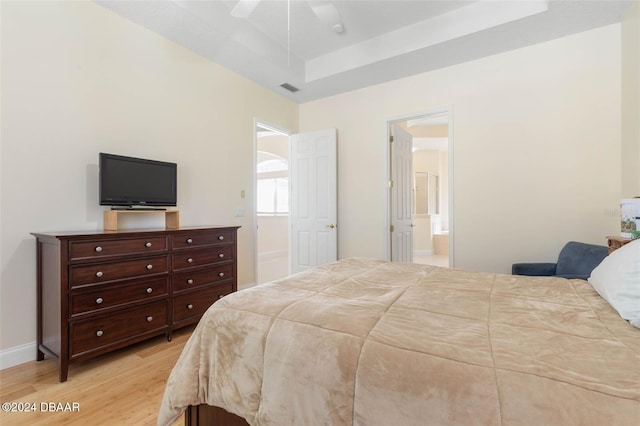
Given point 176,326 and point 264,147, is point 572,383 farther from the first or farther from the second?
point 264,147

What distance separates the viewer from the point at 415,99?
3830 mm

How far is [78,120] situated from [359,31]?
116 inches

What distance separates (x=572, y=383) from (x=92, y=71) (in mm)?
3532

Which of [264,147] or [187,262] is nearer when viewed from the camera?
[187,262]

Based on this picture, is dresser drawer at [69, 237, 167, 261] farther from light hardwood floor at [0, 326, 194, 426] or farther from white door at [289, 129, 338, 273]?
white door at [289, 129, 338, 273]

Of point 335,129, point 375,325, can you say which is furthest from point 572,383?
point 335,129

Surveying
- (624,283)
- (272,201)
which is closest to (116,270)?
(624,283)

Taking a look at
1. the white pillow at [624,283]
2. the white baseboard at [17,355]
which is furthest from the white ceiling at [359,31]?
the white baseboard at [17,355]

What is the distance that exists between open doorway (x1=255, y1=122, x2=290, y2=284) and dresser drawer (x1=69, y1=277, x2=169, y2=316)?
3508 mm

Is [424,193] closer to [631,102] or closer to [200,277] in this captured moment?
[631,102]

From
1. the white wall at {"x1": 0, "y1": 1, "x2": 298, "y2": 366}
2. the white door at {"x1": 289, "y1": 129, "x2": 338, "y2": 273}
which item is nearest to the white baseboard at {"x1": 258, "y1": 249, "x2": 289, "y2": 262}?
the white door at {"x1": 289, "y1": 129, "x2": 338, "y2": 273}

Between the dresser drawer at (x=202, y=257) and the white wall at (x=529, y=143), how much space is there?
2094mm

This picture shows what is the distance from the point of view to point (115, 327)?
216 cm

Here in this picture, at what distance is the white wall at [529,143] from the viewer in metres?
2.86
